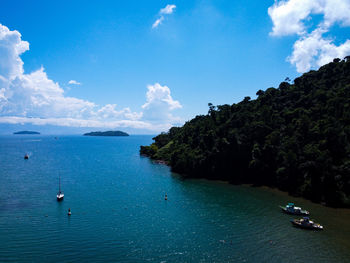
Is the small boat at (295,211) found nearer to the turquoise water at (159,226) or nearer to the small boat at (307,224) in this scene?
the turquoise water at (159,226)

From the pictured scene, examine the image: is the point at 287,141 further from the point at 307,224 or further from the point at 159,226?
the point at 159,226

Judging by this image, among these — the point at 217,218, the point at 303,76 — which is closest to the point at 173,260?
the point at 217,218

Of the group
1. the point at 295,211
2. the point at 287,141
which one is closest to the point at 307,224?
the point at 295,211

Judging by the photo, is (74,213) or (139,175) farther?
(139,175)


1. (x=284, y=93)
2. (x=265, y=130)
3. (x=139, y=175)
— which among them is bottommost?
(x=139, y=175)

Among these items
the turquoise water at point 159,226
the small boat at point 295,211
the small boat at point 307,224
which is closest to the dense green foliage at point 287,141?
the turquoise water at point 159,226

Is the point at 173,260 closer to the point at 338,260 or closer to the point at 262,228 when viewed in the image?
the point at 262,228
